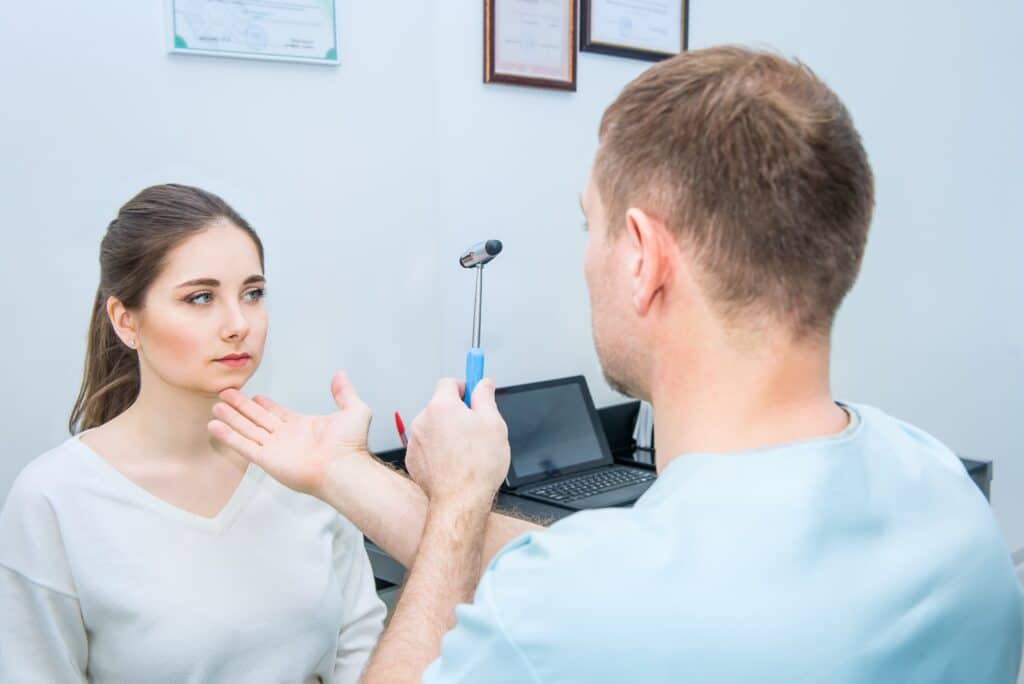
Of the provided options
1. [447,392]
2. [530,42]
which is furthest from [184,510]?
[530,42]

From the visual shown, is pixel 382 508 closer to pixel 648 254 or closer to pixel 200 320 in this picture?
pixel 200 320

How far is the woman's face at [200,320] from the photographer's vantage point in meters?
1.21

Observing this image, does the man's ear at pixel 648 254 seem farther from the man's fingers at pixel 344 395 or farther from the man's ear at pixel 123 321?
the man's ear at pixel 123 321

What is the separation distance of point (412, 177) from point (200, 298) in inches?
24.3

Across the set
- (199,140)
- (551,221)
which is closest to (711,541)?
(199,140)

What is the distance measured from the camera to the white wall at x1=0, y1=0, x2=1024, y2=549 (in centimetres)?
135

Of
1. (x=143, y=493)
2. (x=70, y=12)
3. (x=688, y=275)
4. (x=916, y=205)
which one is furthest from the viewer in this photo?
(x=916, y=205)

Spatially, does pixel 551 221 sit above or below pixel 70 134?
below

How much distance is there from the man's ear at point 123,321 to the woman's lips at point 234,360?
124mm

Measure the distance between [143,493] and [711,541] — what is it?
0.83 metres

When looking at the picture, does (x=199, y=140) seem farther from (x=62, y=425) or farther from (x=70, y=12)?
(x=62, y=425)

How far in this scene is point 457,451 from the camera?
39.9 inches

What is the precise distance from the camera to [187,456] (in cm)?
128

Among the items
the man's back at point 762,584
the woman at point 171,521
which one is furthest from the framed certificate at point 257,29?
the man's back at point 762,584
